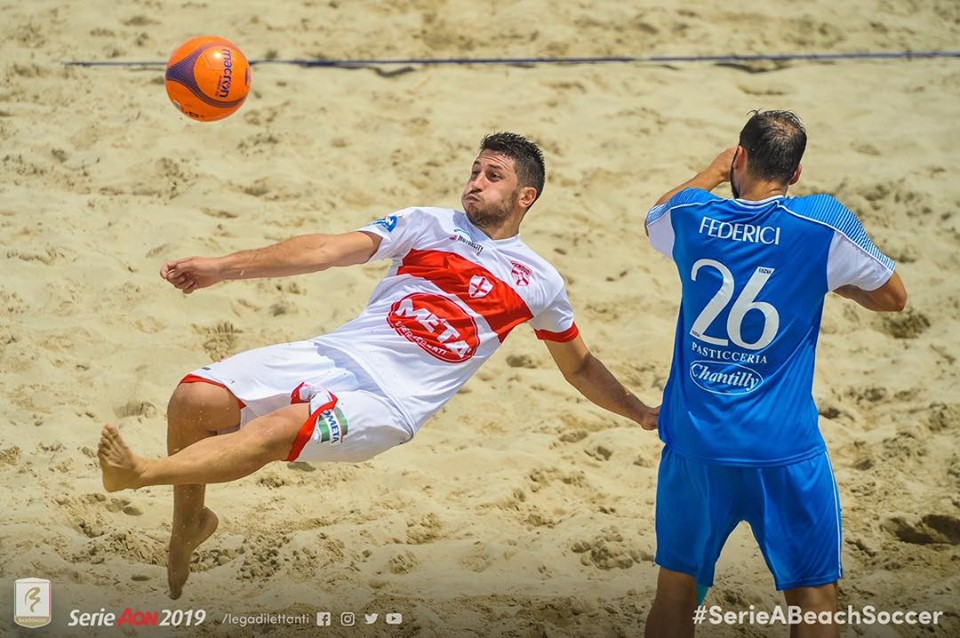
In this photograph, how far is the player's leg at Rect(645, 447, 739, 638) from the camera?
3.71 m

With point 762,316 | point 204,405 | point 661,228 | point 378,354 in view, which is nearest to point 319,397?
point 378,354

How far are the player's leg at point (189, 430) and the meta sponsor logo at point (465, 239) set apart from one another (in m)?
1.08

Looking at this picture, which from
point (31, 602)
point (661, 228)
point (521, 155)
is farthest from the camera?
point (521, 155)

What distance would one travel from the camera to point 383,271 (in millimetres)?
6941

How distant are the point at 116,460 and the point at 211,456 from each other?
1.07ft

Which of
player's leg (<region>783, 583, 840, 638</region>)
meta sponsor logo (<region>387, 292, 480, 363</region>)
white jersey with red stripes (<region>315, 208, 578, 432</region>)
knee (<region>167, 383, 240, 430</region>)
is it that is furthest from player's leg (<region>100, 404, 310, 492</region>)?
→ player's leg (<region>783, 583, 840, 638</region>)

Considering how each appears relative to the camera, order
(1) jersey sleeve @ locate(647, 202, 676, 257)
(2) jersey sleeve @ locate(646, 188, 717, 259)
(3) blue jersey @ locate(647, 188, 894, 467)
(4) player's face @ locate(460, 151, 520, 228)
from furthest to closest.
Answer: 1. (4) player's face @ locate(460, 151, 520, 228)
2. (1) jersey sleeve @ locate(647, 202, 676, 257)
3. (2) jersey sleeve @ locate(646, 188, 717, 259)
4. (3) blue jersey @ locate(647, 188, 894, 467)

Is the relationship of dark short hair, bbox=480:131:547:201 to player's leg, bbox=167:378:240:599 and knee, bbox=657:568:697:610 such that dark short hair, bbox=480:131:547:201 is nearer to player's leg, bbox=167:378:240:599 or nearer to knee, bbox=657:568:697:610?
player's leg, bbox=167:378:240:599

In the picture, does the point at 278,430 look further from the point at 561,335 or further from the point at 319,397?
the point at 561,335

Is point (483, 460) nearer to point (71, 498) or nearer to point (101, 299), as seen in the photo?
point (71, 498)

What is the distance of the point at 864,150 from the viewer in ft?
25.9

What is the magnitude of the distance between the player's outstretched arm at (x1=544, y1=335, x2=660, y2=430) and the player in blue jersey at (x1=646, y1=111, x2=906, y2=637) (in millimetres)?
788

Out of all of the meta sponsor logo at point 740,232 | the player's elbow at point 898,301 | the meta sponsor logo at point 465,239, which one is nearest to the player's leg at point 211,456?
the meta sponsor logo at point 465,239

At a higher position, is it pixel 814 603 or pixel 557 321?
pixel 557 321
